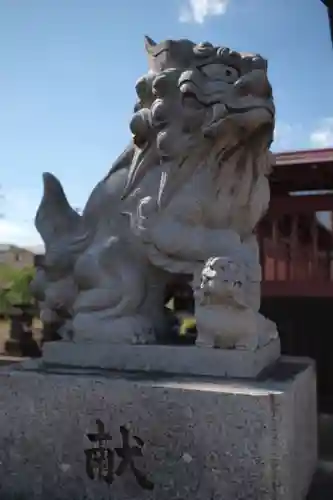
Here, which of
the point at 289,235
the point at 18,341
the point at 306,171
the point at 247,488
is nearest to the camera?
the point at 247,488

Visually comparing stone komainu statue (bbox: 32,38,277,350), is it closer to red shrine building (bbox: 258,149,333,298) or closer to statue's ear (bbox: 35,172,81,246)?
statue's ear (bbox: 35,172,81,246)

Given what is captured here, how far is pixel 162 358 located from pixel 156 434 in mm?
331

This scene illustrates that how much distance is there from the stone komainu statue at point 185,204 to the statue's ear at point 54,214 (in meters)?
0.22

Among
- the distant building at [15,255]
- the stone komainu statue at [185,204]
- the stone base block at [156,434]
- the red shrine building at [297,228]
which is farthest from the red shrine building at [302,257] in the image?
the distant building at [15,255]

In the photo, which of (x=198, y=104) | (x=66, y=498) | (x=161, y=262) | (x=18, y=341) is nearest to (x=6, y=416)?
(x=66, y=498)

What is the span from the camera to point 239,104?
2.42 meters

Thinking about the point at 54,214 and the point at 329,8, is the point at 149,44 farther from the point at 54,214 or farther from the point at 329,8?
the point at 329,8

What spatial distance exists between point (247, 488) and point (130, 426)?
0.49m

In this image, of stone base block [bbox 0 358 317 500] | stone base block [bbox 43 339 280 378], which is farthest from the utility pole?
stone base block [bbox 0 358 317 500]

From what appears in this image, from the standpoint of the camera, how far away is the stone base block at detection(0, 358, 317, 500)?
2.05 metres

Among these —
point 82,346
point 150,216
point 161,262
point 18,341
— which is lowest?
point 18,341

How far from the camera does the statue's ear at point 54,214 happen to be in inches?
112

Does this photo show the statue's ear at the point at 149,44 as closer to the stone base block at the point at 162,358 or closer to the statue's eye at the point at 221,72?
the statue's eye at the point at 221,72

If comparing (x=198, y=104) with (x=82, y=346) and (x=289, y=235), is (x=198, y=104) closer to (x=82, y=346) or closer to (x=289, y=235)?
(x=82, y=346)
